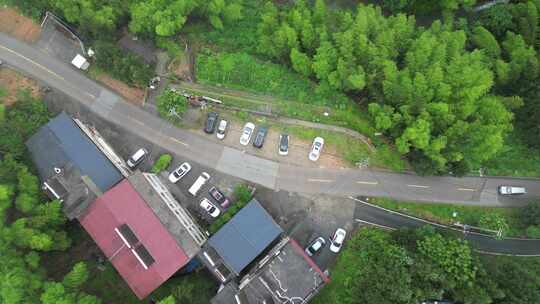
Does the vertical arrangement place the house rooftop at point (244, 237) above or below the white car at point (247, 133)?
below

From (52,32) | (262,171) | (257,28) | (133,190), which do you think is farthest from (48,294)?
(257,28)

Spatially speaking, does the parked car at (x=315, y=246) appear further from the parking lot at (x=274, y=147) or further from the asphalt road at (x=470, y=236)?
the parking lot at (x=274, y=147)

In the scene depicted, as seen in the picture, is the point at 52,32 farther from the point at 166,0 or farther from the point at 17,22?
the point at 166,0

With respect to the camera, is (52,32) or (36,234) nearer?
(36,234)

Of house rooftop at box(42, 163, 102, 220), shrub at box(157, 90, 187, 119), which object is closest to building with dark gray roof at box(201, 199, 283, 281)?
house rooftop at box(42, 163, 102, 220)

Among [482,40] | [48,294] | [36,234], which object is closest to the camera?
[48,294]

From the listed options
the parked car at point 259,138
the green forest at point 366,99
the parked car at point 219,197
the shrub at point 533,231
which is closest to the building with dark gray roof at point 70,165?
the green forest at point 366,99

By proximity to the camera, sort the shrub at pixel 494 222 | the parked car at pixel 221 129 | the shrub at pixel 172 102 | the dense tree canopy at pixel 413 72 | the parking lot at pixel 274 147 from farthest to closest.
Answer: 1. the parked car at pixel 221 129
2. the parking lot at pixel 274 147
3. the shrub at pixel 172 102
4. the shrub at pixel 494 222
5. the dense tree canopy at pixel 413 72

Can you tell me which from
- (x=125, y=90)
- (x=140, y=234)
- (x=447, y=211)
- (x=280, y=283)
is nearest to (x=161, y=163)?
(x=140, y=234)
